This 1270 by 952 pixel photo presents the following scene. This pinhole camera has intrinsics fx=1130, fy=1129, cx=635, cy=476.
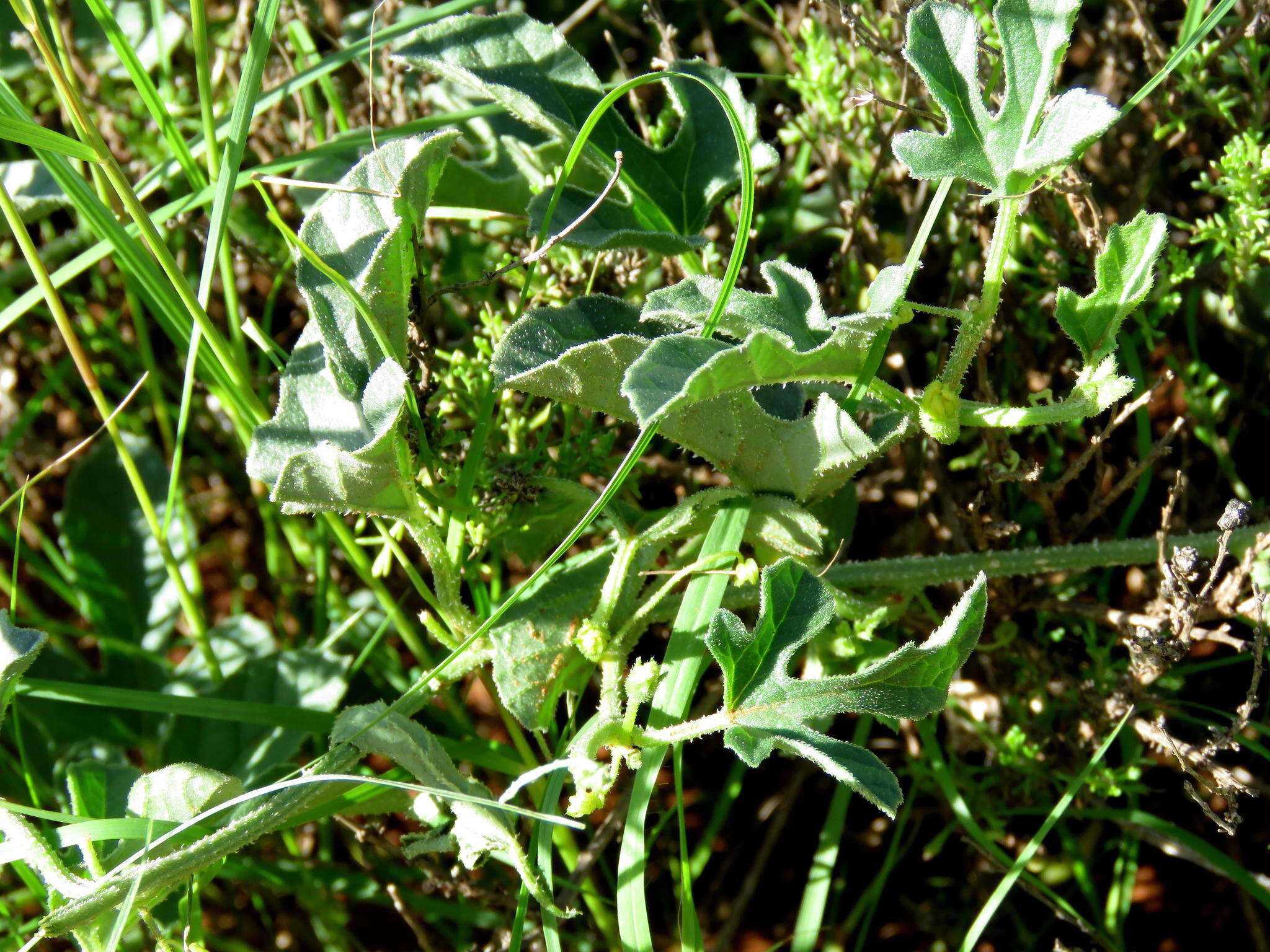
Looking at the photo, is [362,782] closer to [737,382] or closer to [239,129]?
[737,382]

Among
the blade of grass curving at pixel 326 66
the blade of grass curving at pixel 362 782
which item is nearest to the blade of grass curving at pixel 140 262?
the blade of grass curving at pixel 326 66

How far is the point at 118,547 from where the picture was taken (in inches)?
75.3

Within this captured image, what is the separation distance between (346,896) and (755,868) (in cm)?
64

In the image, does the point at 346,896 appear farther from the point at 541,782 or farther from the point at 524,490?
the point at 524,490

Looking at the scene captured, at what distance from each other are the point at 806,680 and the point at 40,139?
0.94 m

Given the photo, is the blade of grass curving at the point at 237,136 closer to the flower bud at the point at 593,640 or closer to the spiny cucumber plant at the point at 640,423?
the spiny cucumber plant at the point at 640,423

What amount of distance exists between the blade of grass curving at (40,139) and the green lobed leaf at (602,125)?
42 cm

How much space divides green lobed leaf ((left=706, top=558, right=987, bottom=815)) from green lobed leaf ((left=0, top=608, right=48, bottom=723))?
0.74 m

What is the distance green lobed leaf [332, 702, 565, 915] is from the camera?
3.93 feet

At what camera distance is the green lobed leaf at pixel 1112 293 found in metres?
1.13

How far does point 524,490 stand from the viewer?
137 centimetres

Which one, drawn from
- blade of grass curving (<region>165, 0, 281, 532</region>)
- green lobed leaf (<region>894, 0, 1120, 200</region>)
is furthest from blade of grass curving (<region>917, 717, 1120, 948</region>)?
blade of grass curving (<region>165, 0, 281, 532</region>)

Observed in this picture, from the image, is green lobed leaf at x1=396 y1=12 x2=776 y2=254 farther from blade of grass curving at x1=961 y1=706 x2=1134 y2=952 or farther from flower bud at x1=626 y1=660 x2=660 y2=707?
blade of grass curving at x1=961 y1=706 x2=1134 y2=952

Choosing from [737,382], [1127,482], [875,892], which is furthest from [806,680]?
[875,892]
